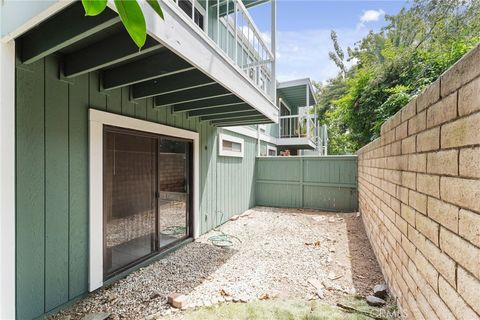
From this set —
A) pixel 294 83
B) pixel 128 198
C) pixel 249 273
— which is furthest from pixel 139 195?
pixel 294 83

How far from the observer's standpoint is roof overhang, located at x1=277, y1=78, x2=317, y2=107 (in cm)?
977

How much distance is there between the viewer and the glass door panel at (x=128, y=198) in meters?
2.88

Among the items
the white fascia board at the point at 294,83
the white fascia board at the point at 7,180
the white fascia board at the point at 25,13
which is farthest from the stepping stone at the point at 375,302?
the white fascia board at the point at 294,83

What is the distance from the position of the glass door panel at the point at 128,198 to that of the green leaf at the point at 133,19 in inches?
102

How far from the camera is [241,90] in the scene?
10.4 ft

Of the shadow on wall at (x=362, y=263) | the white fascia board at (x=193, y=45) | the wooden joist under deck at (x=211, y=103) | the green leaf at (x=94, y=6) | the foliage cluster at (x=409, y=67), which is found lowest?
the shadow on wall at (x=362, y=263)

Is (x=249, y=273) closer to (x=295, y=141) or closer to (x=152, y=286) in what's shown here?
(x=152, y=286)

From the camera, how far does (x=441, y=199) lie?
1.32 metres

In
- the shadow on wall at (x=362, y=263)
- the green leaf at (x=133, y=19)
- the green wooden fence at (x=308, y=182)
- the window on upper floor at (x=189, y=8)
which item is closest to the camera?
the green leaf at (x=133, y=19)

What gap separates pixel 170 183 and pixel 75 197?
1573mm

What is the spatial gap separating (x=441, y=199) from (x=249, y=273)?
8.28 ft

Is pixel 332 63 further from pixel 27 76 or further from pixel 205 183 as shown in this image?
pixel 27 76

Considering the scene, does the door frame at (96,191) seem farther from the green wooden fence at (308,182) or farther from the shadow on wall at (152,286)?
the green wooden fence at (308,182)

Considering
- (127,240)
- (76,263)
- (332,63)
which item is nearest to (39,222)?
(76,263)
